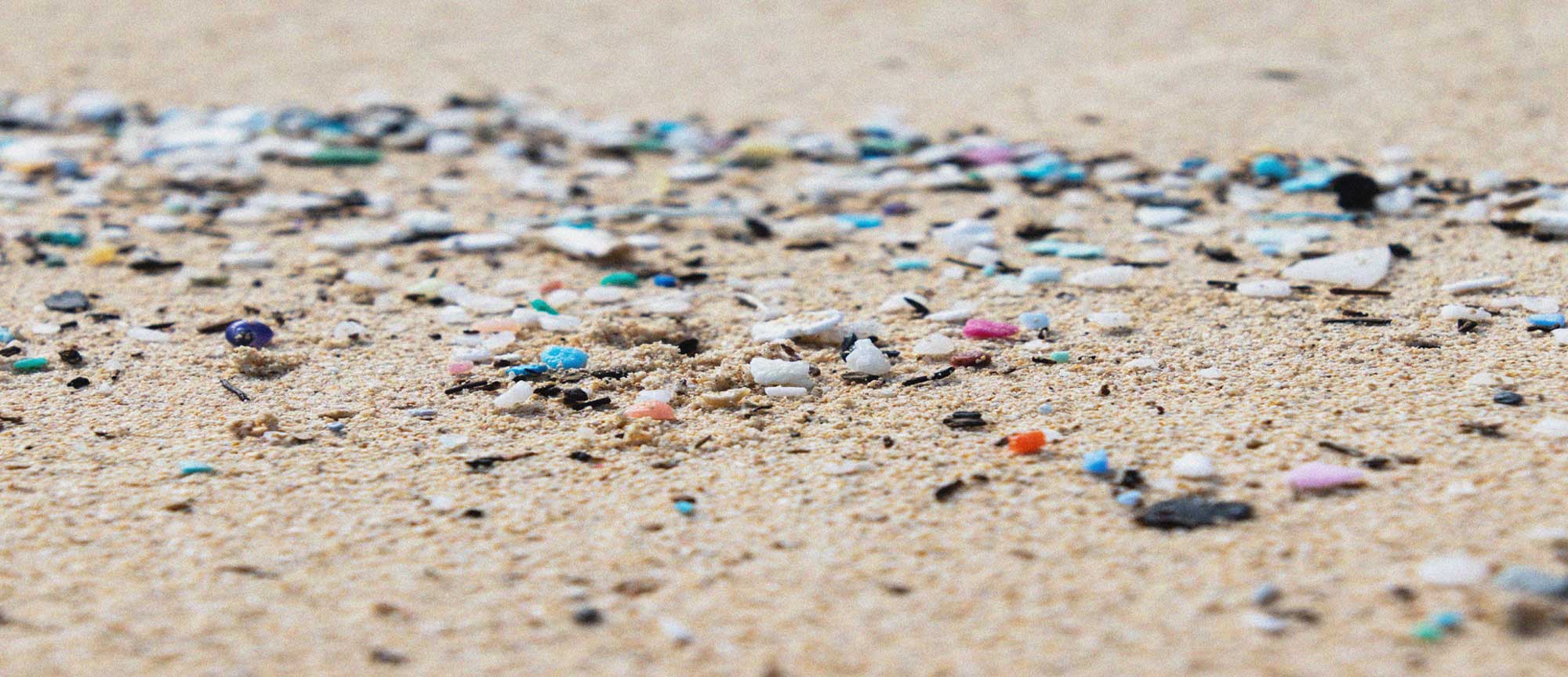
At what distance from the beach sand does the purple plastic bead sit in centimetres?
5

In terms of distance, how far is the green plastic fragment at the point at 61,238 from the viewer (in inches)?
158

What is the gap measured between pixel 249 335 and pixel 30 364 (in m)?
0.45

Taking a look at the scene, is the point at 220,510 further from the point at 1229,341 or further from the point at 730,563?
the point at 1229,341

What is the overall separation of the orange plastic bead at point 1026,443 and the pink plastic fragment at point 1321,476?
1.37 ft

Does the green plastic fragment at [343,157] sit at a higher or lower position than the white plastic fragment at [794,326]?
higher

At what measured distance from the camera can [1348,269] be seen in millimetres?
3334

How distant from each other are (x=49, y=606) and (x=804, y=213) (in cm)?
285

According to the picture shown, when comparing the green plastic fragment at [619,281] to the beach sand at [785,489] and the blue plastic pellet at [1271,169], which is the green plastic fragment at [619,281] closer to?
the beach sand at [785,489]

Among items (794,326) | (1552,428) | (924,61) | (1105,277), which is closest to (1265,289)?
(1105,277)

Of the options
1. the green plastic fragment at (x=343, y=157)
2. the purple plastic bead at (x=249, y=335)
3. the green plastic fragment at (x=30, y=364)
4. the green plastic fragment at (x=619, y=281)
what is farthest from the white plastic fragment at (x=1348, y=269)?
the green plastic fragment at (x=343, y=157)

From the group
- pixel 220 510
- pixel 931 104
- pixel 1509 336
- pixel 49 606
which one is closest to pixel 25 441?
pixel 220 510

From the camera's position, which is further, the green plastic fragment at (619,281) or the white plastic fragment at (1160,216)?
the white plastic fragment at (1160,216)

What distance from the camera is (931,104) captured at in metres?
6.10

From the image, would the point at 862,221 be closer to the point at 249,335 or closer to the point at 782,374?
the point at 782,374
